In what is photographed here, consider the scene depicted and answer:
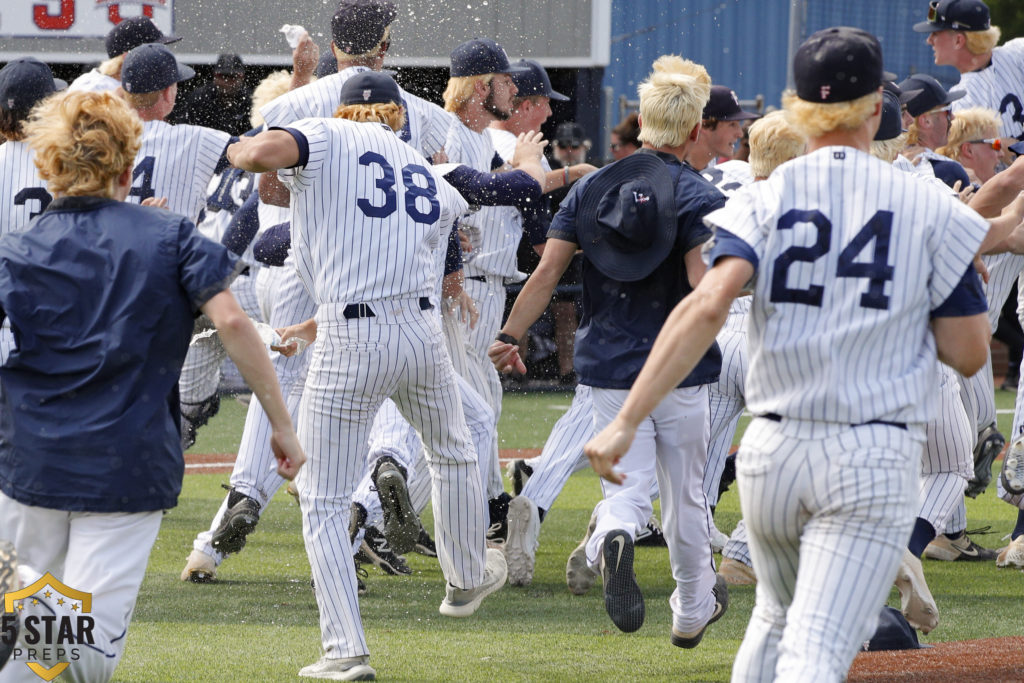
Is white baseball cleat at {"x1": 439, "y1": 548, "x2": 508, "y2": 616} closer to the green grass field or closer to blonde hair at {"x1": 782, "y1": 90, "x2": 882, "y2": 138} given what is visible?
the green grass field

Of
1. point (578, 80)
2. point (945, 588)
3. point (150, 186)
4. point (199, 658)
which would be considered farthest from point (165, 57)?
point (578, 80)

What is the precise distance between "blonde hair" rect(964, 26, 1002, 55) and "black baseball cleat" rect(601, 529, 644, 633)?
472 cm

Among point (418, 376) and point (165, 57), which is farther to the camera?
point (165, 57)

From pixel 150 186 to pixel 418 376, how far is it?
2025mm

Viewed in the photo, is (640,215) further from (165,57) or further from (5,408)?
(165,57)

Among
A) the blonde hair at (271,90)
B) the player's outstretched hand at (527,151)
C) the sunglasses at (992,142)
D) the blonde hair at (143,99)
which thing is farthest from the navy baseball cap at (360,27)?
the sunglasses at (992,142)

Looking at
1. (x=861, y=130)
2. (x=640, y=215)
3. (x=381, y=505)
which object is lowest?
(x=381, y=505)

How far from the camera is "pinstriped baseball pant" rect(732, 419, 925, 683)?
2.90 m

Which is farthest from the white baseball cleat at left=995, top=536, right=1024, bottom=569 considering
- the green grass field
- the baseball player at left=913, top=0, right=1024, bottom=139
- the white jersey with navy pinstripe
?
the white jersey with navy pinstripe

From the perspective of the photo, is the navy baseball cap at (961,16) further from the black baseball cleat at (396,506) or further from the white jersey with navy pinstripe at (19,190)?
the white jersey with navy pinstripe at (19,190)

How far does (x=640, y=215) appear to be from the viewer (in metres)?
4.63

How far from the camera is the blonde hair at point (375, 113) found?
489 centimetres

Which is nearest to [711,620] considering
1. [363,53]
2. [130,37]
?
[363,53]

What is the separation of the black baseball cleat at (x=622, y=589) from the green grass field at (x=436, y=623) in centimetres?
18
